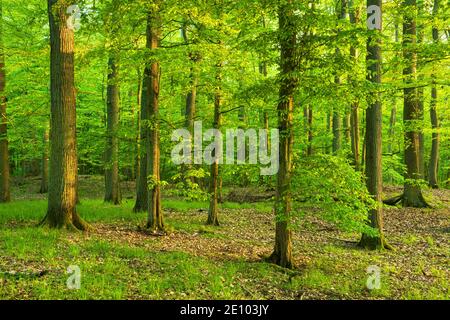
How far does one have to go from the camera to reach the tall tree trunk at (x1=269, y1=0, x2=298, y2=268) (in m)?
7.31

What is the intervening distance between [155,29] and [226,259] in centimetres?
674

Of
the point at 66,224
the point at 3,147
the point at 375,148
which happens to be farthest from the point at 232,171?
the point at 3,147

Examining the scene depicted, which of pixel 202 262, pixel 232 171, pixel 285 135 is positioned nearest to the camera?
pixel 285 135

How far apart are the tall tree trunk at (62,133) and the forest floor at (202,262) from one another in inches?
24.0

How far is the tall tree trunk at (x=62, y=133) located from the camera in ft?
30.3

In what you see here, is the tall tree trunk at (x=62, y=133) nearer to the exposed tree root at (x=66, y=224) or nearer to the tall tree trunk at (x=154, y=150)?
the exposed tree root at (x=66, y=224)

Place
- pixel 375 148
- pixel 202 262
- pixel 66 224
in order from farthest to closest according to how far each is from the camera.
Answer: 1. pixel 375 148
2. pixel 66 224
3. pixel 202 262

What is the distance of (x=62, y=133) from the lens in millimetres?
9375

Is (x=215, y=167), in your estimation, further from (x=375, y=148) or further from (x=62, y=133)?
(x=375, y=148)

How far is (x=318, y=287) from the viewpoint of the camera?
6.86m

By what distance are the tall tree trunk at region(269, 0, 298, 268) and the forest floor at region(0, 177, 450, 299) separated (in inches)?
24.7

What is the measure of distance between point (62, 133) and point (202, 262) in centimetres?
501

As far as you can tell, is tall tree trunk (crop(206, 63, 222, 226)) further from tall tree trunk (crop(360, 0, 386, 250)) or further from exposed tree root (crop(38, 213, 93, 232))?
tall tree trunk (crop(360, 0, 386, 250))
